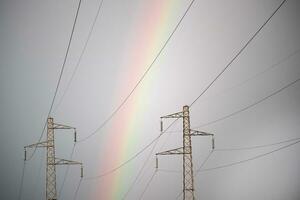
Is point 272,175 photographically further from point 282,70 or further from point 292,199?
point 282,70

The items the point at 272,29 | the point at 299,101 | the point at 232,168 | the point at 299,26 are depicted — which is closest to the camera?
the point at 299,101

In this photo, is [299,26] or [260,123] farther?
[299,26]

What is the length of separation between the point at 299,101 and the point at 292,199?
111 feet

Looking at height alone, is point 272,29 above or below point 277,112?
above

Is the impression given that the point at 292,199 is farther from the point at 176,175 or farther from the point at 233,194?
the point at 176,175

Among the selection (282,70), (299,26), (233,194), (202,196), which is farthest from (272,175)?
(299,26)

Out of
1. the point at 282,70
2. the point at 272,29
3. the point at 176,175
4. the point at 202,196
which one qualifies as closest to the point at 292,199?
the point at 202,196

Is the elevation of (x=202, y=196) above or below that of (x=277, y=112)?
below

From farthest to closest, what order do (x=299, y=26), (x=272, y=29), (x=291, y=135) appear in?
1. (x=272, y=29)
2. (x=299, y=26)
3. (x=291, y=135)

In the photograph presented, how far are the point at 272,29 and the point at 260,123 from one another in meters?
52.9

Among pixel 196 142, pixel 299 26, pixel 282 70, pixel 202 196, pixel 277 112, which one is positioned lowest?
pixel 202 196

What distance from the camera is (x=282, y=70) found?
5974 inches

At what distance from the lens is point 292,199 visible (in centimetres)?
11562

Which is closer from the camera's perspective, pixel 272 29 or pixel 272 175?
pixel 272 175
